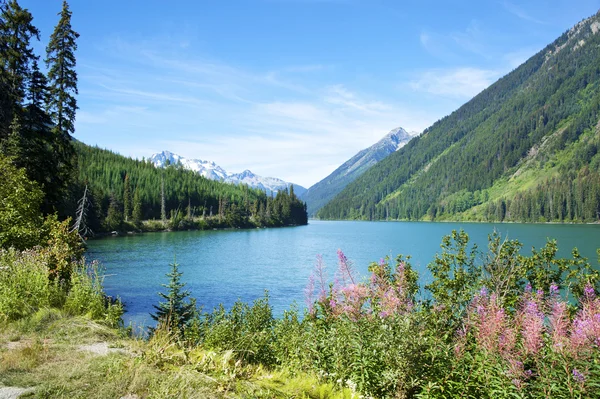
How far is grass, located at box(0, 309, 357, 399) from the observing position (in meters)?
5.20

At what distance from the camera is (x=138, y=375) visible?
5.54m

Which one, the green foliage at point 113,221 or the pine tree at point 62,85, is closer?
the pine tree at point 62,85

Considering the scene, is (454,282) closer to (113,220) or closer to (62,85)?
(62,85)

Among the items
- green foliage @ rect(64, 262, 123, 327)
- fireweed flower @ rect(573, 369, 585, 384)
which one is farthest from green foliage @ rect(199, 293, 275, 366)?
fireweed flower @ rect(573, 369, 585, 384)

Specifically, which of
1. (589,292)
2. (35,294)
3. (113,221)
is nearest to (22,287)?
(35,294)

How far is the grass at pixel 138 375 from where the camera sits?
520 cm

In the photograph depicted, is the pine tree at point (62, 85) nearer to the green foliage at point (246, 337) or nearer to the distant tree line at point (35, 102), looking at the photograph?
the distant tree line at point (35, 102)

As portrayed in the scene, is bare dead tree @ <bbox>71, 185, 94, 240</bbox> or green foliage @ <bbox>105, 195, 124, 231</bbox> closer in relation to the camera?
bare dead tree @ <bbox>71, 185, 94, 240</bbox>

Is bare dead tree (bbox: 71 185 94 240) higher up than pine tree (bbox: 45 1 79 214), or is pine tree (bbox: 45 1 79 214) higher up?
pine tree (bbox: 45 1 79 214)

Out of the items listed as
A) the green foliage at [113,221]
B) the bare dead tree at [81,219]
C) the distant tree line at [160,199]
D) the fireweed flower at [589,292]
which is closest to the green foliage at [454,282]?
the fireweed flower at [589,292]

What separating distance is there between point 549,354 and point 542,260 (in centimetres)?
707

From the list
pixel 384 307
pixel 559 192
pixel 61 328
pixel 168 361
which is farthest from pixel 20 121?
pixel 559 192

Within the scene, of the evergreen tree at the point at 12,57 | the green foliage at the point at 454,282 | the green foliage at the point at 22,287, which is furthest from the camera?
the evergreen tree at the point at 12,57

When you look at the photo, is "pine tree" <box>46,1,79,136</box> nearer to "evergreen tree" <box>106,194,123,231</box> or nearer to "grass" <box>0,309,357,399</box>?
"grass" <box>0,309,357,399</box>
